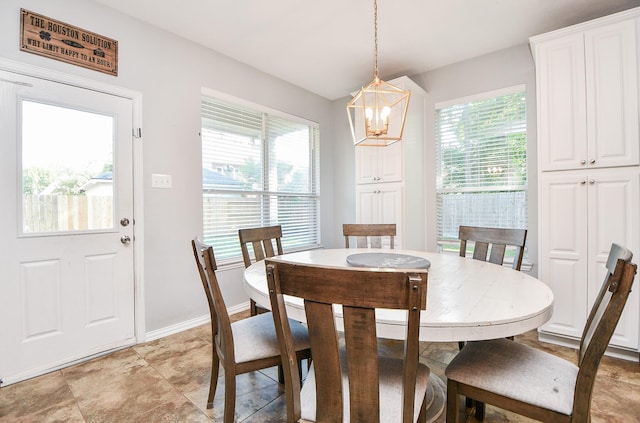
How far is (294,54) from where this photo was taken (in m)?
3.07

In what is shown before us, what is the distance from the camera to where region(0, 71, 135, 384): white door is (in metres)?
1.92

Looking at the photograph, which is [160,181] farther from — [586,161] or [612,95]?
[612,95]

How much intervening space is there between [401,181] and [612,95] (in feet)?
5.73

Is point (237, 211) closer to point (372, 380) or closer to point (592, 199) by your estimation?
point (372, 380)

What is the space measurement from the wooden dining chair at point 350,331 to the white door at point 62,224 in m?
2.06

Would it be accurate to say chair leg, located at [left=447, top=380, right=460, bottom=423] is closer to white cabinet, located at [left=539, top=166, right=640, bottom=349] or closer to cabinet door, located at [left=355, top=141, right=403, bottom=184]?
white cabinet, located at [left=539, top=166, right=640, bottom=349]

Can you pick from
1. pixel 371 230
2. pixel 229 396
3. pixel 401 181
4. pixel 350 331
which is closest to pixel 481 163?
pixel 401 181

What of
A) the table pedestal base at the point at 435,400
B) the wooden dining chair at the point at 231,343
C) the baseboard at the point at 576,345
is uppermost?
the wooden dining chair at the point at 231,343

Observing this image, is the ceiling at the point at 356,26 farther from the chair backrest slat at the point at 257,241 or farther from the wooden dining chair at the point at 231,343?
the wooden dining chair at the point at 231,343

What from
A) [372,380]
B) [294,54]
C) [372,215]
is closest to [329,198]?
[372,215]

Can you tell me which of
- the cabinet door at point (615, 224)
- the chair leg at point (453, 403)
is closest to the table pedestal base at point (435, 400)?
the chair leg at point (453, 403)

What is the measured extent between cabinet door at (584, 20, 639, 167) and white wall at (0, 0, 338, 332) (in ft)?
10.4

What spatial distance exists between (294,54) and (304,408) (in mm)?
3112

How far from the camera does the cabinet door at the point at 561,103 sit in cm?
229
